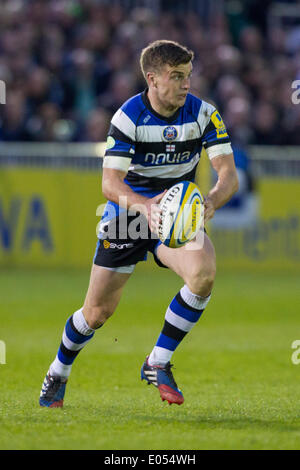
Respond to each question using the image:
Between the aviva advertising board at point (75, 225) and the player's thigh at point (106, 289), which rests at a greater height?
the player's thigh at point (106, 289)

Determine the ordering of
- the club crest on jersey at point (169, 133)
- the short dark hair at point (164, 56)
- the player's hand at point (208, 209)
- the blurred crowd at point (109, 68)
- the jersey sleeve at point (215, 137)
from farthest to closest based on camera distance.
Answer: the blurred crowd at point (109, 68), the jersey sleeve at point (215, 137), the club crest on jersey at point (169, 133), the short dark hair at point (164, 56), the player's hand at point (208, 209)

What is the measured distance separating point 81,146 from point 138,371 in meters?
8.41

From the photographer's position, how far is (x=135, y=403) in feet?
22.0

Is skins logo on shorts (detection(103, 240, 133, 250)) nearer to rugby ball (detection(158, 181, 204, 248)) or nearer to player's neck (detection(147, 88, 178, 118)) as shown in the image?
rugby ball (detection(158, 181, 204, 248))

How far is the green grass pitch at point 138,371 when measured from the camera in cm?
538

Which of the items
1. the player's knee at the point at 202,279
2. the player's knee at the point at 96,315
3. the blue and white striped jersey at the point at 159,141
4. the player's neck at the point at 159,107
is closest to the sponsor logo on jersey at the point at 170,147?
the blue and white striped jersey at the point at 159,141

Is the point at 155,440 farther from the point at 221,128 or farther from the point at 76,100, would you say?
the point at 76,100

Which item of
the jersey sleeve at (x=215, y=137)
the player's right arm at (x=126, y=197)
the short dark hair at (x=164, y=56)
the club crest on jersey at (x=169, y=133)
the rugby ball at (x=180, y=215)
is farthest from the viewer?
the jersey sleeve at (x=215, y=137)

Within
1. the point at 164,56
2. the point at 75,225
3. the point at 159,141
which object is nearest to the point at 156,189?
the point at 159,141

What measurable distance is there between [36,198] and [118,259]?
10.1 meters

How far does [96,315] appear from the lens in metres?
6.54

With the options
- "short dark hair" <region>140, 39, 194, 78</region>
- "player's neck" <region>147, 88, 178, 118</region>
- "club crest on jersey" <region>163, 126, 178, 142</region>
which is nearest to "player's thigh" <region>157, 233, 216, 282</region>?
"club crest on jersey" <region>163, 126, 178, 142</region>

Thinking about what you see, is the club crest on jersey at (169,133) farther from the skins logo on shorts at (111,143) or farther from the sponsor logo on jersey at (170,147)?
the skins logo on shorts at (111,143)
